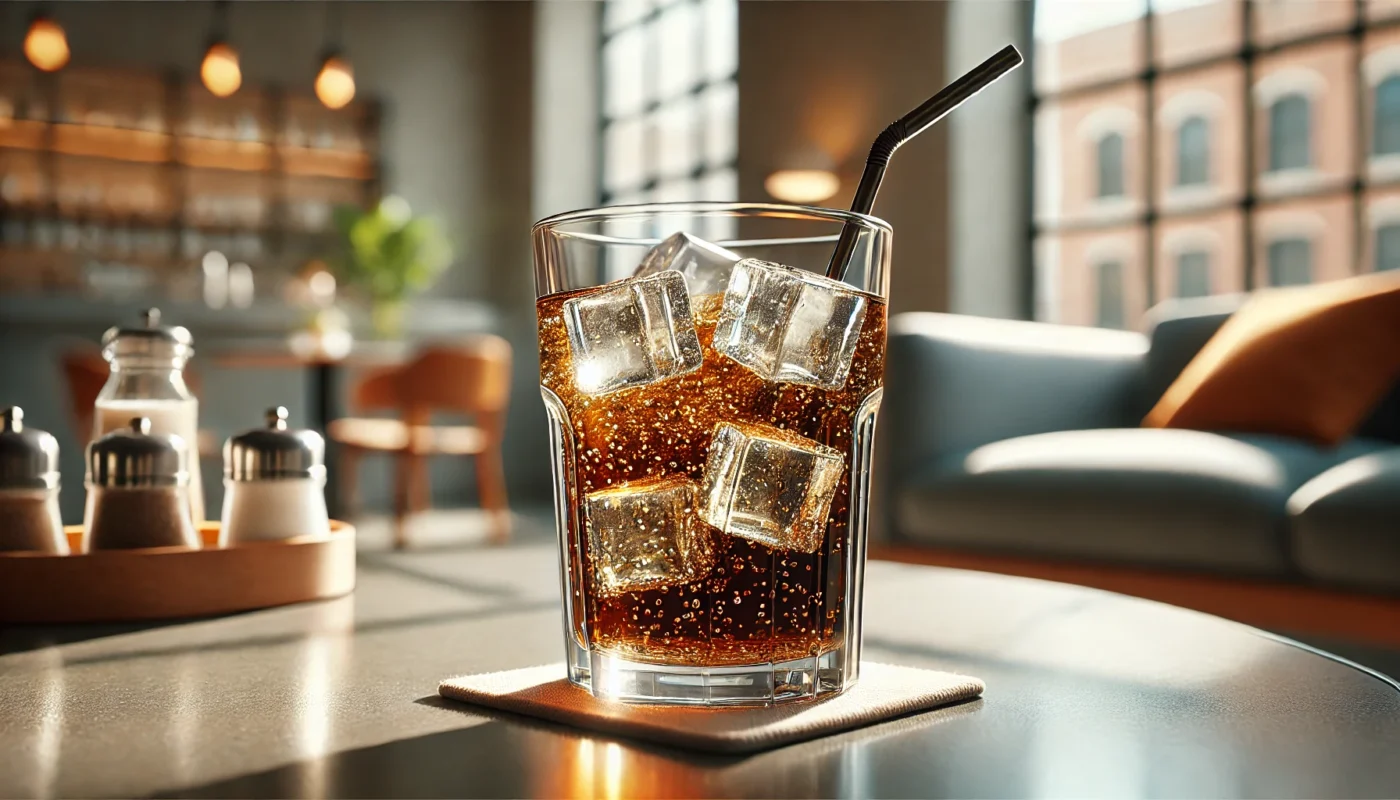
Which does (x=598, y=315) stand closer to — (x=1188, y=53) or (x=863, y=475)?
(x=863, y=475)

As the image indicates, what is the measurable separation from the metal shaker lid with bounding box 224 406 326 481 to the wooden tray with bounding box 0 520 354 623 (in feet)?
0.19

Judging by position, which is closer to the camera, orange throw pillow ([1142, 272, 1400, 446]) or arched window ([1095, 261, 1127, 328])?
orange throw pillow ([1142, 272, 1400, 446])

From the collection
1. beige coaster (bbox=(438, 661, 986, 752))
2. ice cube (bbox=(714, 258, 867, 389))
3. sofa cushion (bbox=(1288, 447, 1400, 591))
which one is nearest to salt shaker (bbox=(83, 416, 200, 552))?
beige coaster (bbox=(438, 661, 986, 752))

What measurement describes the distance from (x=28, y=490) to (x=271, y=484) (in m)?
0.16

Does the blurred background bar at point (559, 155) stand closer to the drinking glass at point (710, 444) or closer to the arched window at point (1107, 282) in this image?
the arched window at point (1107, 282)

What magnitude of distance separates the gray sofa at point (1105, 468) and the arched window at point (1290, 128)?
5.69 feet

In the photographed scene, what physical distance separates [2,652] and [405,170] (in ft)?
23.6

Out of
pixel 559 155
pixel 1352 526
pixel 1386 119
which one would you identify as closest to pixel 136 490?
pixel 1352 526

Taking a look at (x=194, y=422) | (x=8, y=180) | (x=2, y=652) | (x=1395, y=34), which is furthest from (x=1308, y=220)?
(x=8, y=180)

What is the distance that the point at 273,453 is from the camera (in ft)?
2.87

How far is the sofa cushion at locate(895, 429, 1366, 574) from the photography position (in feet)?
6.51

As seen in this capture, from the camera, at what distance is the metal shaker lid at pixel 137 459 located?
80 centimetres

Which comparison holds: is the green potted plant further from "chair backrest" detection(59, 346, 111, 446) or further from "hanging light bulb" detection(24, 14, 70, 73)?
"chair backrest" detection(59, 346, 111, 446)

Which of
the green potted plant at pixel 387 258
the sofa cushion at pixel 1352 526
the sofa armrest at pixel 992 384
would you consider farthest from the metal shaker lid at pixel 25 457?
the green potted plant at pixel 387 258
